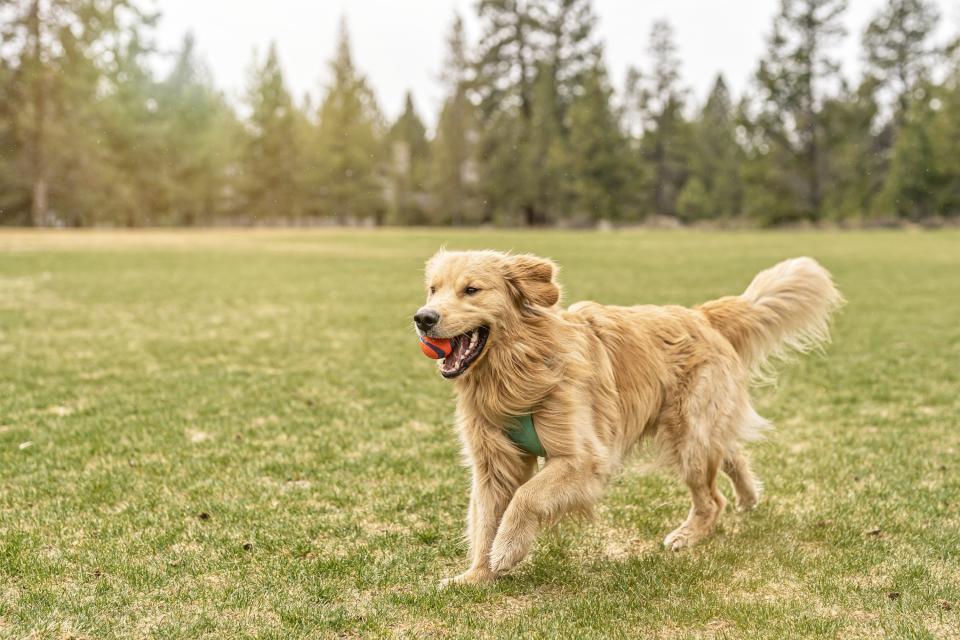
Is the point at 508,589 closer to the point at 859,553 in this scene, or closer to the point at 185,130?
the point at 859,553

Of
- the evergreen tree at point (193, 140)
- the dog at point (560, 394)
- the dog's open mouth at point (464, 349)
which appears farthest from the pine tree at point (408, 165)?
the dog's open mouth at point (464, 349)

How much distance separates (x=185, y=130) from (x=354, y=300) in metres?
62.1

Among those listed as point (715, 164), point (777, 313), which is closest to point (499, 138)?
point (715, 164)

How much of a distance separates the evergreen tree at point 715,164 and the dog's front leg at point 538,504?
63043 mm

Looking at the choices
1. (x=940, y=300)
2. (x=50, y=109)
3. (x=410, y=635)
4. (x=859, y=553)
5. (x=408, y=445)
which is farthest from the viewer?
(x=50, y=109)

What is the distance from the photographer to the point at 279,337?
11.7 m

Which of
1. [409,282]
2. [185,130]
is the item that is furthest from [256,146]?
[409,282]

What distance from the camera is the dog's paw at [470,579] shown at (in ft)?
12.3

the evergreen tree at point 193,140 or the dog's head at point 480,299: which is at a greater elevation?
the evergreen tree at point 193,140

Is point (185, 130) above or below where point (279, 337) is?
above

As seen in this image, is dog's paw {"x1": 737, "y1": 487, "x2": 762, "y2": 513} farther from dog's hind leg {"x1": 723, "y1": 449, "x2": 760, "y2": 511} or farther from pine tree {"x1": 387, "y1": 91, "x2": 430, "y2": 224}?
pine tree {"x1": 387, "y1": 91, "x2": 430, "y2": 224}

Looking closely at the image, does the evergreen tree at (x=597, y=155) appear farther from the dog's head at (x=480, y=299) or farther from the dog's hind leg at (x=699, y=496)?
the dog's head at (x=480, y=299)

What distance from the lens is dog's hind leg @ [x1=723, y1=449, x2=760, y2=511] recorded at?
4785 mm

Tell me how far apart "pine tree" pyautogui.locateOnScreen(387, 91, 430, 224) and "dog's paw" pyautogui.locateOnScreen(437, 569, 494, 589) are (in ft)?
233
